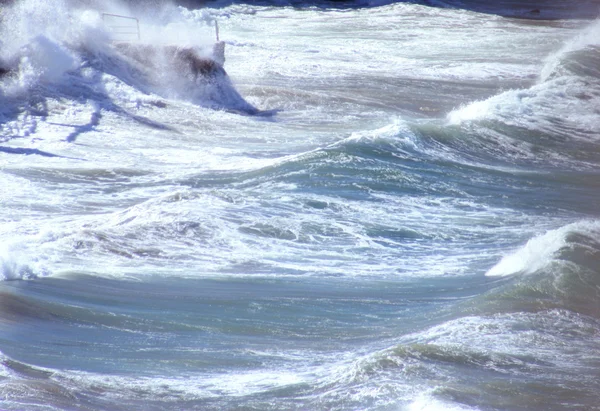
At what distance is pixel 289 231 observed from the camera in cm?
996

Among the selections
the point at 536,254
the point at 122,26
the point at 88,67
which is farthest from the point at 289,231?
the point at 122,26

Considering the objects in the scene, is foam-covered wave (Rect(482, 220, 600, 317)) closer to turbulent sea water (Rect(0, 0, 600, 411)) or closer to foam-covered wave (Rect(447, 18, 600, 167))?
turbulent sea water (Rect(0, 0, 600, 411))

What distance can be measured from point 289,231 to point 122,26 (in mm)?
11648

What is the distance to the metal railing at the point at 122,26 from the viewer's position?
20.3m

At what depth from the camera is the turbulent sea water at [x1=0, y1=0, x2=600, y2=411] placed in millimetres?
6227

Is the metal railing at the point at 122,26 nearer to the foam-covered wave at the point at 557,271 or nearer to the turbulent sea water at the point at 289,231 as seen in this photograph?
the turbulent sea water at the point at 289,231

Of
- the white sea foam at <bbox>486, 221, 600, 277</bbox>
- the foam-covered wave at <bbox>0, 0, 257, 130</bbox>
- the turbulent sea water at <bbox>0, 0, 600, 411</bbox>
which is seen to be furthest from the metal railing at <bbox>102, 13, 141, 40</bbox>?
the white sea foam at <bbox>486, 221, 600, 277</bbox>

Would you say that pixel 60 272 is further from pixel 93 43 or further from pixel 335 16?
pixel 335 16

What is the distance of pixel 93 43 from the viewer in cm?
1784

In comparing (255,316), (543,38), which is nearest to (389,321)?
(255,316)

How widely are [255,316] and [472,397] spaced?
7.39 feet

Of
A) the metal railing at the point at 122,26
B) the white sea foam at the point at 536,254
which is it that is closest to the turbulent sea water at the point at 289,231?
the white sea foam at the point at 536,254

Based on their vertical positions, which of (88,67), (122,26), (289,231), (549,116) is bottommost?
(289,231)

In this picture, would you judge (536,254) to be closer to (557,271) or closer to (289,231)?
(557,271)
